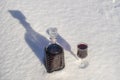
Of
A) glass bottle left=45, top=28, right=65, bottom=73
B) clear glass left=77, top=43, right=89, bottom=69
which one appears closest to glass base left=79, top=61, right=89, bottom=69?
clear glass left=77, top=43, right=89, bottom=69

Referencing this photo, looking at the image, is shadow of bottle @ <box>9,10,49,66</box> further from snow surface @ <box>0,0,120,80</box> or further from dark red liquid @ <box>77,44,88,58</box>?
dark red liquid @ <box>77,44,88,58</box>

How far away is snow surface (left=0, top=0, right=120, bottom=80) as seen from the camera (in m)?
1.60

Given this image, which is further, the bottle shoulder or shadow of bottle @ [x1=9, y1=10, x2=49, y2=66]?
shadow of bottle @ [x1=9, y1=10, x2=49, y2=66]

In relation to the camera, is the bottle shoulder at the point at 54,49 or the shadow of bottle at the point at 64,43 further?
the shadow of bottle at the point at 64,43

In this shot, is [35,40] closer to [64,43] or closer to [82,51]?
A: [64,43]

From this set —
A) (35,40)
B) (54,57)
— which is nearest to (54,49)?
(54,57)

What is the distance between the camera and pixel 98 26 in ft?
6.47

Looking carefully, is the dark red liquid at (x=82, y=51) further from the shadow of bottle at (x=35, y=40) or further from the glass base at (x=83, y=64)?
the shadow of bottle at (x=35, y=40)

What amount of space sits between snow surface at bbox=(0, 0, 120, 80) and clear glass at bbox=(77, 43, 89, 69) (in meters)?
0.03

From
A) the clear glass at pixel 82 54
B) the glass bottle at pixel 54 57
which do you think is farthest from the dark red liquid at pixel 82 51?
the glass bottle at pixel 54 57

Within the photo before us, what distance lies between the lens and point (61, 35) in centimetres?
188

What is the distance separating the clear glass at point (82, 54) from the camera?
1625mm

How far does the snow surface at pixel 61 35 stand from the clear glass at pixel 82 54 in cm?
3

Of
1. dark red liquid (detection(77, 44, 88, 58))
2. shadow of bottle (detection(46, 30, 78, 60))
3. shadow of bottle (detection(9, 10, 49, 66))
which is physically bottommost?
shadow of bottle (detection(46, 30, 78, 60))
